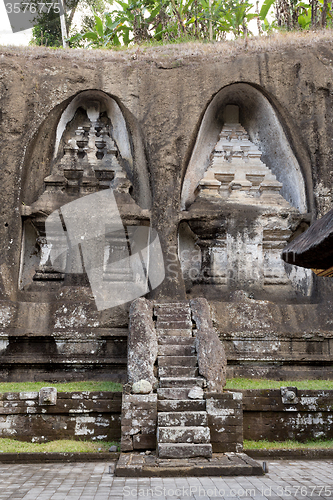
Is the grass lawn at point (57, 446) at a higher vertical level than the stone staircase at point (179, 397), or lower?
lower

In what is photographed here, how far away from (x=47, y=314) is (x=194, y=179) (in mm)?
4439

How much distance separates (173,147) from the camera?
9758mm

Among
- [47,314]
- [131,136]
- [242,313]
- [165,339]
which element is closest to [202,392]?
[165,339]

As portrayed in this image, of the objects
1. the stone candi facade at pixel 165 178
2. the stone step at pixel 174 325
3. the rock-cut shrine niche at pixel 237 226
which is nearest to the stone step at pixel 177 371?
the stone step at pixel 174 325

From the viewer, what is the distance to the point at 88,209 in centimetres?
977

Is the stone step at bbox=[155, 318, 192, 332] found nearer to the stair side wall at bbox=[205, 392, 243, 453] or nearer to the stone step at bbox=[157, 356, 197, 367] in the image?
the stone step at bbox=[157, 356, 197, 367]

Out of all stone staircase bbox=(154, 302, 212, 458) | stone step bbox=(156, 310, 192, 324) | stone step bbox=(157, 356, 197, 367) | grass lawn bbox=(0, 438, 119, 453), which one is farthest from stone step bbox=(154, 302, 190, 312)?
grass lawn bbox=(0, 438, 119, 453)

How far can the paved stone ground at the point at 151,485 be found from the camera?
416 centimetres

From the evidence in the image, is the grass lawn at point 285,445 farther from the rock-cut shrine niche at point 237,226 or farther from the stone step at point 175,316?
the rock-cut shrine niche at point 237,226

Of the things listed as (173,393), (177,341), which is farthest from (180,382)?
(177,341)

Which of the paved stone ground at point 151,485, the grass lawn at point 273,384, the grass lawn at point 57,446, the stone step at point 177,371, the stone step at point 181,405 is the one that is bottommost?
the paved stone ground at point 151,485

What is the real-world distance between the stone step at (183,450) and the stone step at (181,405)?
1.64ft

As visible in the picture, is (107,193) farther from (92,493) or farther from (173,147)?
(92,493)

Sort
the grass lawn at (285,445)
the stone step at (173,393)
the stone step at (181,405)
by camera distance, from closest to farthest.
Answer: the stone step at (181,405)
the stone step at (173,393)
the grass lawn at (285,445)
